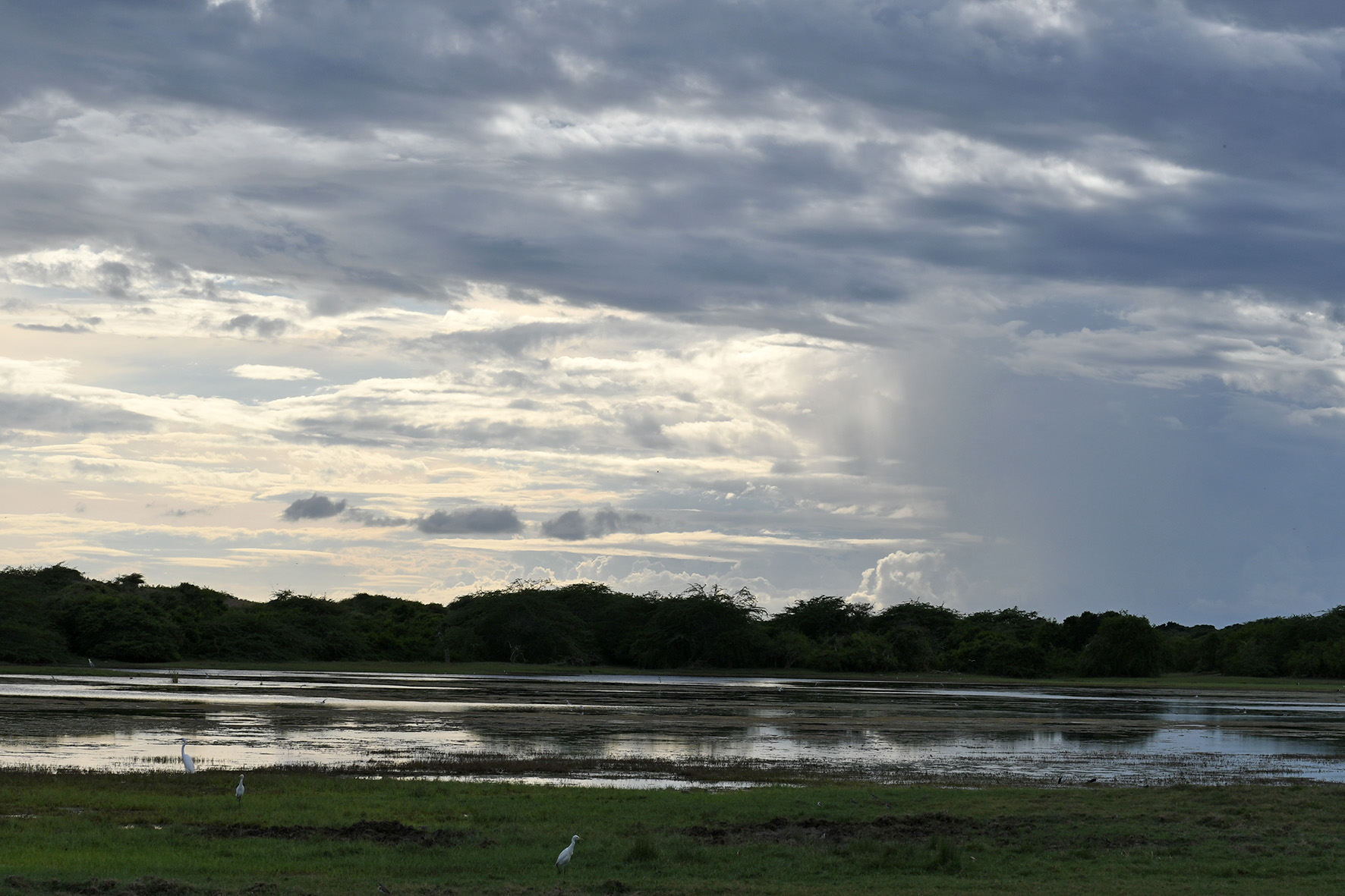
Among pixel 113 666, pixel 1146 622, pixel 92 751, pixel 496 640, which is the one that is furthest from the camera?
pixel 496 640

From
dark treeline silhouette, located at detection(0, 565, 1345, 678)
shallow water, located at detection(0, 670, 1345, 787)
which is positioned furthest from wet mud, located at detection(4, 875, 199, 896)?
dark treeline silhouette, located at detection(0, 565, 1345, 678)

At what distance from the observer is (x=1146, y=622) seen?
114688mm

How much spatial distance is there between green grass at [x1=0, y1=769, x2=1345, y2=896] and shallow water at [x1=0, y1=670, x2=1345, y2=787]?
4.77 m

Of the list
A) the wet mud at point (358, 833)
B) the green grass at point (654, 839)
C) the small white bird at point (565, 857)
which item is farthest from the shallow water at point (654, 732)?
the small white bird at point (565, 857)

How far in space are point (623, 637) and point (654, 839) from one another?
11651 cm

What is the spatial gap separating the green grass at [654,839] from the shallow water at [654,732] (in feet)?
15.7

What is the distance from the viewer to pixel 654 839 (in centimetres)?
1948

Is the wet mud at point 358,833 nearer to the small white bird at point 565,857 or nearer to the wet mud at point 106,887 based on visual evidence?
the small white bird at point 565,857

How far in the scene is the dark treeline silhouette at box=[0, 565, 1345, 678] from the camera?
345 feet

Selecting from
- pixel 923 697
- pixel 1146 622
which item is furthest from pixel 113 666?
pixel 1146 622

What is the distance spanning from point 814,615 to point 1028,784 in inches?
4725

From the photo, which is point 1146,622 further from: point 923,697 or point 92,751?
point 92,751

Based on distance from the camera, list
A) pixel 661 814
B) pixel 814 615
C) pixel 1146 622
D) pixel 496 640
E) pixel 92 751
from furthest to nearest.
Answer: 1. pixel 814 615
2. pixel 496 640
3. pixel 1146 622
4. pixel 92 751
5. pixel 661 814

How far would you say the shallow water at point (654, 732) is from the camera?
103 ft
